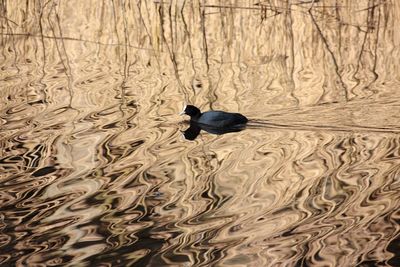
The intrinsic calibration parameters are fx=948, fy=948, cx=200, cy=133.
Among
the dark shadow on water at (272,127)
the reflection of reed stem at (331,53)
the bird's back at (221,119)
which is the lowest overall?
the dark shadow on water at (272,127)

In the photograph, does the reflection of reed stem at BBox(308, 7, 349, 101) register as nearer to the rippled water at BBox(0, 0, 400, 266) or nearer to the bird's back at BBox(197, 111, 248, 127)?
the rippled water at BBox(0, 0, 400, 266)

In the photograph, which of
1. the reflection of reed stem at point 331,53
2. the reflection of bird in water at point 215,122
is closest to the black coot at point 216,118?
the reflection of bird in water at point 215,122

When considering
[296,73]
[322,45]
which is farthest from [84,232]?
[322,45]

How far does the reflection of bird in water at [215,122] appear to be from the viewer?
679cm

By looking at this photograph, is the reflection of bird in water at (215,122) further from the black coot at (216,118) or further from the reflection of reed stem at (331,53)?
the reflection of reed stem at (331,53)

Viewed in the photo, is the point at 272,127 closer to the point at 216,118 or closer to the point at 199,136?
the point at 216,118

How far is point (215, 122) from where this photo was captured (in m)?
6.91

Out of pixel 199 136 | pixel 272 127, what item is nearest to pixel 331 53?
pixel 272 127

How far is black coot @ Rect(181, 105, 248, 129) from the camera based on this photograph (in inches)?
267

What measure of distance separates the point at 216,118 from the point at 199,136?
0.60 ft

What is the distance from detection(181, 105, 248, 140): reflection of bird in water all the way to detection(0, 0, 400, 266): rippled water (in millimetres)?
82

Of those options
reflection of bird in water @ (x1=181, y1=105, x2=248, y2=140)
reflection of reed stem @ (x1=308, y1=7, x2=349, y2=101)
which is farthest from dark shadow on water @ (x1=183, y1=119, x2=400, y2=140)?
reflection of reed stem @ (x1=308, y1=7, x2=349, y2=101)

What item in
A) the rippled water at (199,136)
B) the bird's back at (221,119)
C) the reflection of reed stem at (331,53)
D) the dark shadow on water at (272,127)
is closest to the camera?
the rippled water at (199,136)

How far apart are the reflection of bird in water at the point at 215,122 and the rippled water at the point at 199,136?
0.27 ft
